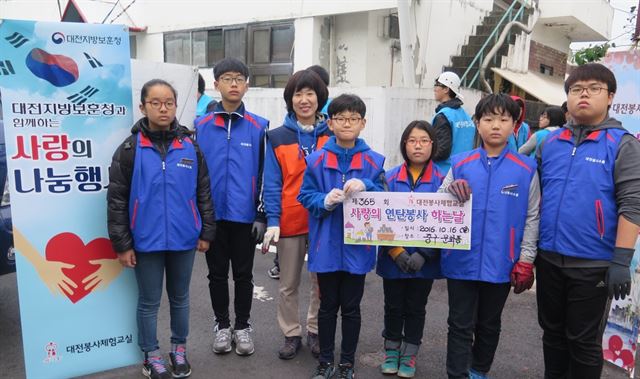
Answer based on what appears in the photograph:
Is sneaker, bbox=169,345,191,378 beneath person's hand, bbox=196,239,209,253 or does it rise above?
beneath

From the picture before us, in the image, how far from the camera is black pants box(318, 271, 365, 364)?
2965 millimetres

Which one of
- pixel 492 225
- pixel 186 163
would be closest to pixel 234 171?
pixel 186 163

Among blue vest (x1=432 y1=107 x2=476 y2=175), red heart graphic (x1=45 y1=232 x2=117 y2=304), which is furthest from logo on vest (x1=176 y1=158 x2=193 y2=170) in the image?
blue vest (x1=432 y1=107 x2=476 y2=175)

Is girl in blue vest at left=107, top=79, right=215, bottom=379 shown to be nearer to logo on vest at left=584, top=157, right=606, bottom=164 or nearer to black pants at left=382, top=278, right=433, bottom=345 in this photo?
black pants at left=382, top=278, right=433, bottom=345

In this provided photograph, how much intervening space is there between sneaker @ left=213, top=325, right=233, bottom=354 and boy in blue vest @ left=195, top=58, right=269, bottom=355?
99 millimetres

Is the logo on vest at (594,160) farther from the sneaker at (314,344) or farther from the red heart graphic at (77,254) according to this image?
the red heart graphic at (77,254)

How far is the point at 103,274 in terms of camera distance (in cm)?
298

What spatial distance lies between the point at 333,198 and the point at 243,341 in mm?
1358

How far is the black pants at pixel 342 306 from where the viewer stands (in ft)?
9.73

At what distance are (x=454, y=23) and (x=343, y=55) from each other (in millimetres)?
2454

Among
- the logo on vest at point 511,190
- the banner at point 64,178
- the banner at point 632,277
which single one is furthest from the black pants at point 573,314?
the banner at point 64,178

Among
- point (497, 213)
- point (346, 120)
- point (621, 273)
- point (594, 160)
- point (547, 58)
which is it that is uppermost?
point (547, 58)

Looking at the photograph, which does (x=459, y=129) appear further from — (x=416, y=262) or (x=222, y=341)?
(x=222, y=341)

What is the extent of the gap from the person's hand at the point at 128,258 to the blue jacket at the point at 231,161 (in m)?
0.59
